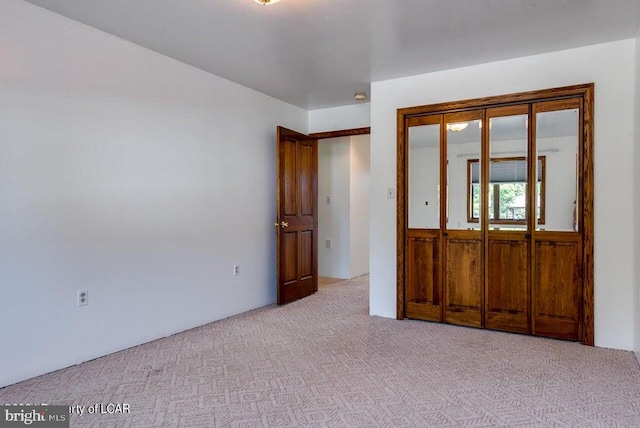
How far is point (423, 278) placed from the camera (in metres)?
3.90

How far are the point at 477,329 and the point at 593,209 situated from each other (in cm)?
138

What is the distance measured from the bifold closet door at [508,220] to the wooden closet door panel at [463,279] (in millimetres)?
86

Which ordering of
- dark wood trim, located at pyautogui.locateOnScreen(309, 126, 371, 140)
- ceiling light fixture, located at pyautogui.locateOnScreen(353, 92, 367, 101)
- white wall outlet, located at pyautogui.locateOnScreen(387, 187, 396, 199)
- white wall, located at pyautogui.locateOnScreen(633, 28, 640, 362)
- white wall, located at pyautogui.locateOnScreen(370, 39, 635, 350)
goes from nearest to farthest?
white wall, located at pyautogui.locateOnScreen(633, 28, 640, 362) → white wall, located at pyautogui.locateOnScreen(370, 39, 635, 350) → white wall outlet, located at pyautogui.locateOnScreen(387, 187, 396, 199) → ceiling light fixture, located at pyautogui.locateOnScreen(353, 92, 367, 101) → dark wood trim, located at pyautogui.locateOnScreen(309, 126, 371, 140)

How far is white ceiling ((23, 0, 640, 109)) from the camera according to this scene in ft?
8.32

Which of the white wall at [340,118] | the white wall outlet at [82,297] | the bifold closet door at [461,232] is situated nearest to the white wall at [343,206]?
the white wall at [340,118]

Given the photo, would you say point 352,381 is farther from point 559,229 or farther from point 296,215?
point 296,215

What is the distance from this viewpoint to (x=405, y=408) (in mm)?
2211

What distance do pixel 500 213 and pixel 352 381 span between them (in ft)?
6.64

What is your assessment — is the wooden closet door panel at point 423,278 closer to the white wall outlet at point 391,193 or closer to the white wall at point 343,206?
the white wall outlet at point 391,193

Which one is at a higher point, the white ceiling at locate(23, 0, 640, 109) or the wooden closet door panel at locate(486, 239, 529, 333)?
the white ceiling at locate(23, 0, 640, 109)

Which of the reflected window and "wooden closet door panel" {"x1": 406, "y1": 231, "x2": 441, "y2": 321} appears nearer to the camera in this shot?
the reflected window

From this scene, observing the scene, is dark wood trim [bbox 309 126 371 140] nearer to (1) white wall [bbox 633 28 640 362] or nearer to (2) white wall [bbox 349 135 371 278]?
(2) white wall [bbox 349 135 371 278]

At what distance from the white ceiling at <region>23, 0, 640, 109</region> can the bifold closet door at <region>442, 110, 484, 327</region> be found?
22.4 inches

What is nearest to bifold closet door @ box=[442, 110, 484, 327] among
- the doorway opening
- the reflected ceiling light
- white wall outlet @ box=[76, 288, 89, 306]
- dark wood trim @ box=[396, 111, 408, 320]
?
the reflected ceiling light
